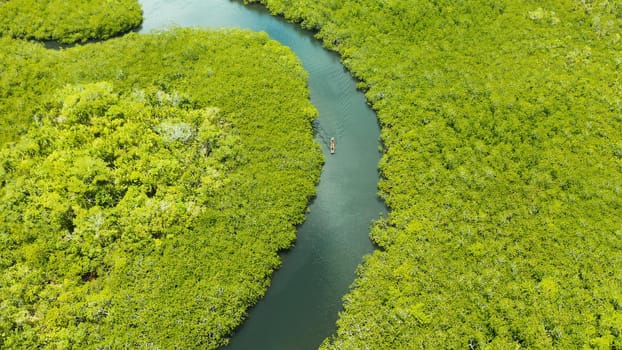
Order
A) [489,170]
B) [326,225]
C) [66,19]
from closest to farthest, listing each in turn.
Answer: [326,225] → [489,170] → [66,19]

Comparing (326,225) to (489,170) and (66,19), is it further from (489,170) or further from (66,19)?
(66,19)

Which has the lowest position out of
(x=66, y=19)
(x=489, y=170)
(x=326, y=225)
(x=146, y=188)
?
(x=146, y=188)

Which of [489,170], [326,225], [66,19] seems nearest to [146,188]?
[326,225]

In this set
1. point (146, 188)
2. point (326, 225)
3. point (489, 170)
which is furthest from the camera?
point (489, 170)

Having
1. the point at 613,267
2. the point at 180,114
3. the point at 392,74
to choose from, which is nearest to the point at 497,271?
the point at 613,267

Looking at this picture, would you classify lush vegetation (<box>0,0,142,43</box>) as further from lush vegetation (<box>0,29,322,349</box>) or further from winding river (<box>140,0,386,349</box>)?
winding river (<box>140,0,386,349</box>)

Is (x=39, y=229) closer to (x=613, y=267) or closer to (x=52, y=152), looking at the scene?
(x=52, y=152)

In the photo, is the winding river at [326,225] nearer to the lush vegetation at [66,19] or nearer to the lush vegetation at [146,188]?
the lush vegetation at [146,188]
